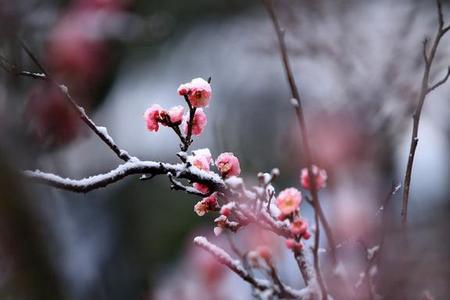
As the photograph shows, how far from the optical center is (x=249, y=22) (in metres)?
8.62

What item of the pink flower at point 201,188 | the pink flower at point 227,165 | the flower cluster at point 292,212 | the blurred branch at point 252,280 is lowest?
the blurred branch at point 252,280

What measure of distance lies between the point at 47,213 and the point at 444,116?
4.55 meters

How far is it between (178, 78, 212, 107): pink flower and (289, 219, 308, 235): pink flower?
374 millimetres

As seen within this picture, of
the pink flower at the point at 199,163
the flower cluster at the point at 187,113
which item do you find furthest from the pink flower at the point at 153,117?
the pink flower at the point at 199,163

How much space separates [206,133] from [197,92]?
6509 millimetres

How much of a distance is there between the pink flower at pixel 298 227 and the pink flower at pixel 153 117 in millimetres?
434

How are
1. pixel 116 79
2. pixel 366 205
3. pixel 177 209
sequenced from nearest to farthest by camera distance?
1. pixel 366 205
2. pixel 177 209
3. pixel 116 79

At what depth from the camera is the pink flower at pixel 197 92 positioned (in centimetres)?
175

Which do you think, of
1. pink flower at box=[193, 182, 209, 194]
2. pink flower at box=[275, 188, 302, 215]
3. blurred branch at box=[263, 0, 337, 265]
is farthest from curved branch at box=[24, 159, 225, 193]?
blurred branch at box=[263, 0, 337, 265]

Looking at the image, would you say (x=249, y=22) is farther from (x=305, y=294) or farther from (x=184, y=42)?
(x=305, y=294)

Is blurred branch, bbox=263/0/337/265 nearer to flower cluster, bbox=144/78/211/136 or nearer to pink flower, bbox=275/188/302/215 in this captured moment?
pink flower, bbox=275/188/302/215

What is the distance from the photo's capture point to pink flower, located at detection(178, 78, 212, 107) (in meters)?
1.75

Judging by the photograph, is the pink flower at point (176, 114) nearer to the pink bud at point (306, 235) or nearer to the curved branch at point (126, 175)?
the curved branch at point (126, 175)

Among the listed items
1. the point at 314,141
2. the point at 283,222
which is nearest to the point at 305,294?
the point at 283,222
